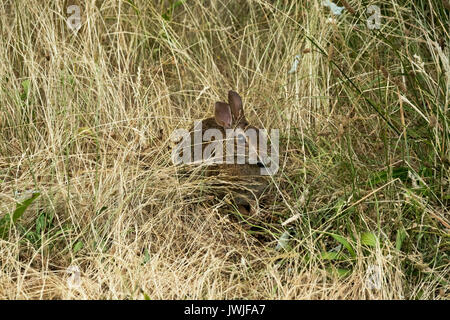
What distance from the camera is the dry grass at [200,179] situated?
220 centimetres

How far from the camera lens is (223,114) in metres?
2.56

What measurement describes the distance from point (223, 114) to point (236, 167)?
206mm

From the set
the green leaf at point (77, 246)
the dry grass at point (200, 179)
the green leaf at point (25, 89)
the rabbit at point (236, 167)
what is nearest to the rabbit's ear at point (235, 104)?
the rabbit at point (236, 167)

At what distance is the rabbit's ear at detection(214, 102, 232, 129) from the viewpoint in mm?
2557

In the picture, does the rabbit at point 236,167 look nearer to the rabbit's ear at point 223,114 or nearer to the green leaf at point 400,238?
the rabbit's ear at point 223,114

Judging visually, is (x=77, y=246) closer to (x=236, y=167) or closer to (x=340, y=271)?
(x=236, y=167)

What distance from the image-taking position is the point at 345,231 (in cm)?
237

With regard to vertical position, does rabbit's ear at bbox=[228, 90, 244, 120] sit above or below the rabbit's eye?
above

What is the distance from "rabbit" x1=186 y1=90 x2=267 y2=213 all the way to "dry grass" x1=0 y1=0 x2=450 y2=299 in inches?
2.3

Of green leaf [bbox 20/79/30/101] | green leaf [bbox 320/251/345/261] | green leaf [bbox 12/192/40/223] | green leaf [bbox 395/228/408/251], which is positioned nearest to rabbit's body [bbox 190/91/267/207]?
green leaf [bbox 320/251/345/261]

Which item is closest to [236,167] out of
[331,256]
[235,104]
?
[235,104]

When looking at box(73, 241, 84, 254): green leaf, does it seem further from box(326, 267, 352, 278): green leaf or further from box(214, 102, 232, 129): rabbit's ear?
box(326, 267, 352, 278): green leaf

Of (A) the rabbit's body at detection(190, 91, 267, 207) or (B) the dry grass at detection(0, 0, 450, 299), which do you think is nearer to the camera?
(B) the dry grass at detection(0, 0, 450, 299)
